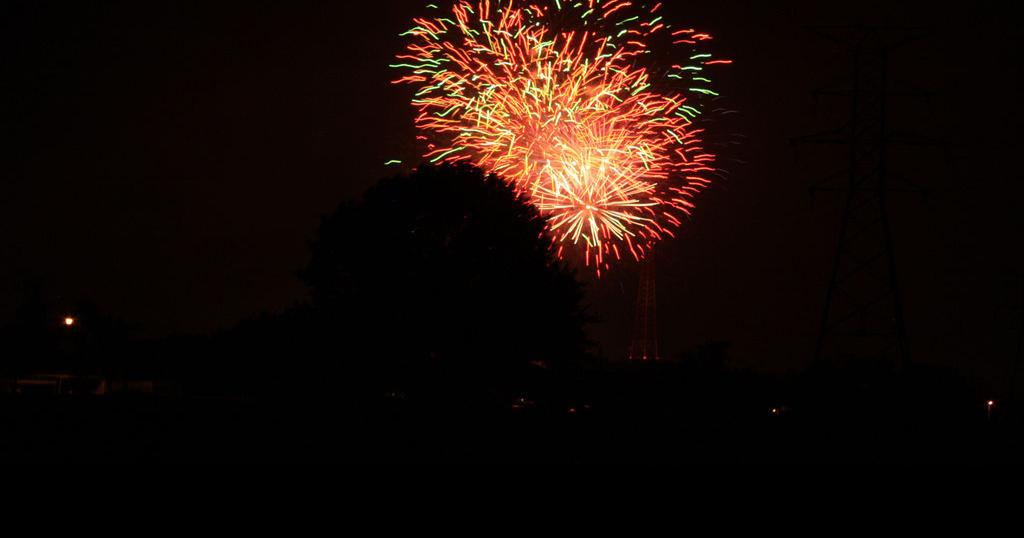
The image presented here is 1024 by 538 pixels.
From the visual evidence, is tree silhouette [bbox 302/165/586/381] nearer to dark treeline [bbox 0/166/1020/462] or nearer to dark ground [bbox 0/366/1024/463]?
dark treeline [bbox 0/166/1020/462]

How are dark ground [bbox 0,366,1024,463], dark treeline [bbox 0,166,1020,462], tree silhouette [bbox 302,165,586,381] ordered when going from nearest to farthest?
dark ground [bbox 0,366,1024,463] < dark treeline [bbox 0,166,1020,462] < tree silhouette [bbox 302,165,586,381]

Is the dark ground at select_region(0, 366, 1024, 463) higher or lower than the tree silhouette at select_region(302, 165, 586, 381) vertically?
lower

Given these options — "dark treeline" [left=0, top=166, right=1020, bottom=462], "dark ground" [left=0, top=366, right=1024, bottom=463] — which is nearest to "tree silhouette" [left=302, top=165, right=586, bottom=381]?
"dark treeline" [left=0, top=166, right=1020, bottom=462]

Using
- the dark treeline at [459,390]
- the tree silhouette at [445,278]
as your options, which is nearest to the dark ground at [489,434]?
the dark treeline at [459,390]

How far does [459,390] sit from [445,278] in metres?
4.90

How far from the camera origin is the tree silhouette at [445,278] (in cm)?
4516

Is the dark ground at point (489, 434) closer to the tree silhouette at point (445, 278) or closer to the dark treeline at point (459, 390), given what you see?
the dark treeline at point (459, 390)

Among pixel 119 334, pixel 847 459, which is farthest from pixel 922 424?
pixel 119 334

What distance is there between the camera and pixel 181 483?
15.5 m

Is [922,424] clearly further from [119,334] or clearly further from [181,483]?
[119,334]

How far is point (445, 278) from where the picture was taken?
4606 centimetres

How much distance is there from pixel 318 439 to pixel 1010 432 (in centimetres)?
1934

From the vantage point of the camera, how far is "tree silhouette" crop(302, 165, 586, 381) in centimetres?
4516

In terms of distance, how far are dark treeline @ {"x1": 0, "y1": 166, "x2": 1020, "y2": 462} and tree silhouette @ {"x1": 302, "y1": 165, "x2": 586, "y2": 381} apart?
0.22 ft
